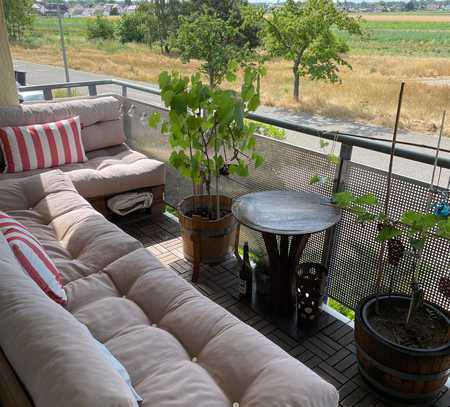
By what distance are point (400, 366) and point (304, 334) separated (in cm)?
56

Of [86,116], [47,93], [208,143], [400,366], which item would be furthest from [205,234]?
[47,93]

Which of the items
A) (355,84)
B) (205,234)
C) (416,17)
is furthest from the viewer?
(416,17)

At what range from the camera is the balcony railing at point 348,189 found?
5.59ft

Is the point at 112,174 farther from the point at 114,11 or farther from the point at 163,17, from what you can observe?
the point at 114,11

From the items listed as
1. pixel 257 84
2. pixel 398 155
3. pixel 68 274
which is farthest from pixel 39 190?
pixel 398 155

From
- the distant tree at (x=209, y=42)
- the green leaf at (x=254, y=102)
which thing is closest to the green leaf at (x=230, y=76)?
the green leaf at (x=254, y=102)

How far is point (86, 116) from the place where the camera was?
3211 mm

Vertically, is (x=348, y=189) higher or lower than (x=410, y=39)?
lower

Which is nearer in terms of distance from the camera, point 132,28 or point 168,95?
point 168,95

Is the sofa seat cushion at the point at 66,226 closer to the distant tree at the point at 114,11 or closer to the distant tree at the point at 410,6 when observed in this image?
the distant tree at the point at 410,6

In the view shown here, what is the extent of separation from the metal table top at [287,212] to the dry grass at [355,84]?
9.86 metres

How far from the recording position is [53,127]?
2.98 metres

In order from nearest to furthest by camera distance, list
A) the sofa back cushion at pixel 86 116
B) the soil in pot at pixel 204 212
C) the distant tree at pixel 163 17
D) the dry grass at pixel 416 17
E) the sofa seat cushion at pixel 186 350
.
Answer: the sofa seat cushion at pixel 186 350 < the soil in pot at pixel 204 212 < the sofa back cushion at pixel 86 116 < the dry grass at pixel 416 17 < the distant tree at pixel 163 17

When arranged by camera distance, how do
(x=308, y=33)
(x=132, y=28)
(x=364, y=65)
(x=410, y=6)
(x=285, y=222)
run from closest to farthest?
(x=285, y=222)
(x=308, y=33)
(x=410, y=6)
(x=364, y=65)
(x=132, y=28)
